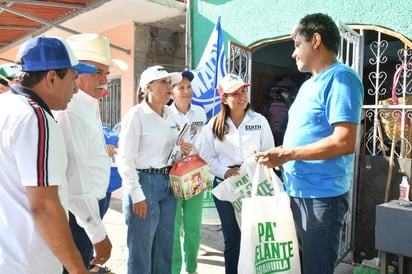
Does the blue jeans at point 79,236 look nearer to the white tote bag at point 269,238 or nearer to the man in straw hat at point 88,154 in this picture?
the man in straw hat at point 88,154

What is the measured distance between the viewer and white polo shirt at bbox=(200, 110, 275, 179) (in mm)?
2949

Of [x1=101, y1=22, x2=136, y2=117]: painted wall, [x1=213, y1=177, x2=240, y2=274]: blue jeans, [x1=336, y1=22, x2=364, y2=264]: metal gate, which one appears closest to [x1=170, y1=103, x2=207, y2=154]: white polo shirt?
[x1=213, y1=177, x2=240, y2=274]: blue jeans

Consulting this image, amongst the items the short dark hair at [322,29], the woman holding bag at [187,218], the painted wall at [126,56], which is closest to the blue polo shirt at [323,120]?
the short dark hair at [322,29]

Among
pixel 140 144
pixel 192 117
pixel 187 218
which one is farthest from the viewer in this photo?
pixel 192 117

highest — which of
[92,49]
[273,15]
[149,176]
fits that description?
[273,15]

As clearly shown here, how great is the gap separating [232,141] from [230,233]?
2.47 feet

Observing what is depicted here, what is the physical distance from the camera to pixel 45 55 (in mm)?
1383

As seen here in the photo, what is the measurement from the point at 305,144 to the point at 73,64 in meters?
1.20

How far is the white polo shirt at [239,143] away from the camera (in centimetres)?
295

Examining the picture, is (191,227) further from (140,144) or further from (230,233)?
(140,144)

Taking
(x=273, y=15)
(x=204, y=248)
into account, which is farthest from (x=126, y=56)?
(x=204, y=248)

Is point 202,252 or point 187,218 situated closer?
point 187,218

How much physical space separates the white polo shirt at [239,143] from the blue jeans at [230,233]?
256mm

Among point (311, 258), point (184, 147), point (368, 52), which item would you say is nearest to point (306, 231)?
point (311, 258)
